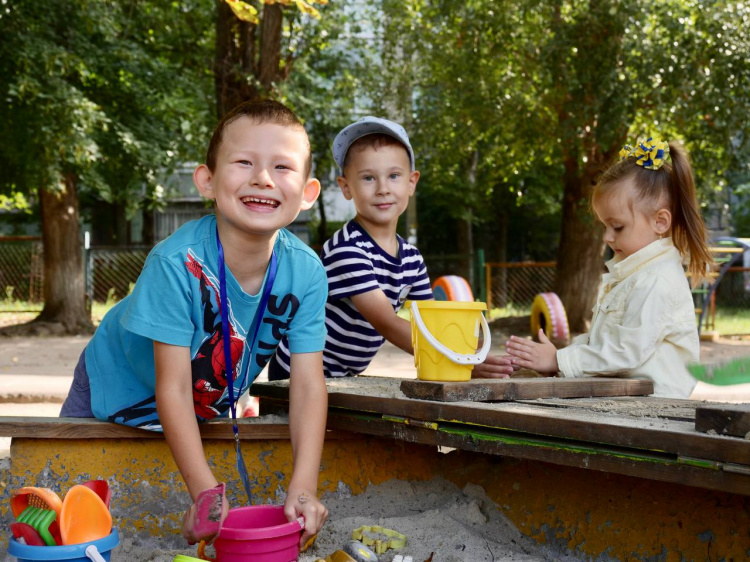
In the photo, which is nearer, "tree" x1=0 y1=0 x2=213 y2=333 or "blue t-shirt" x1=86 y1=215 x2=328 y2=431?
"blue t-shirt" x1=86 y1=215 x2=328 y2=431

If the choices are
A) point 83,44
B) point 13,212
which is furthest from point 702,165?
point 13,212

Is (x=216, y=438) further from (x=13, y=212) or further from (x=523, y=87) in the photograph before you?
(x=13, y=212)

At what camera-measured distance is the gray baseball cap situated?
3326 mm

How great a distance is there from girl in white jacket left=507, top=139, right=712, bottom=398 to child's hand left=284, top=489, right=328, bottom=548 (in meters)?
1.11

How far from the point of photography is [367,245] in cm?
332

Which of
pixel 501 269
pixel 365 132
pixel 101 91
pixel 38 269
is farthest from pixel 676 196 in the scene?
pixel 38 269

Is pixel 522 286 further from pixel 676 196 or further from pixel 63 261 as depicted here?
pixel 676 196

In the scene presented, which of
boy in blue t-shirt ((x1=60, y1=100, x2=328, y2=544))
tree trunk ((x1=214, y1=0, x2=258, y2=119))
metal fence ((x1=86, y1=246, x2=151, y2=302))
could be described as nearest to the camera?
boy in blue t-shirt ((x1=60, y1=100, x2=328, y2=544))

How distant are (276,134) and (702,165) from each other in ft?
35.1

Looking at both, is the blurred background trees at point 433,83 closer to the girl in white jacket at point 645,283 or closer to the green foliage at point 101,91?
the green foliage at point 101,91

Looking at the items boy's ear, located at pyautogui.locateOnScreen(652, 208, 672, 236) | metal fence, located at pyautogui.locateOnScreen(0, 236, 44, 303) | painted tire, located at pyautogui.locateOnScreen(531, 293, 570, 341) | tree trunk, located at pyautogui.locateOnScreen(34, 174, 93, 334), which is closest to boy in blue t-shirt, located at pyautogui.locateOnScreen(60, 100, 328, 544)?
boy's ear, located at pyautogui.locateOnScreen(652, 208, 672, 236)

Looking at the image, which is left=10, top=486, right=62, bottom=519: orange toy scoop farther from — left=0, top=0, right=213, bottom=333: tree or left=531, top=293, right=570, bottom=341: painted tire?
left=0, top=0, right=213, bottom=333: tree

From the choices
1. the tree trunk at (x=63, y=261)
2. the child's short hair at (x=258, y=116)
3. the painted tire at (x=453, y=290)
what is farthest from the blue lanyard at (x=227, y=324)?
the tree trunk at (x=63, y=261)

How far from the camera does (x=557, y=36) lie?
35.5ft
